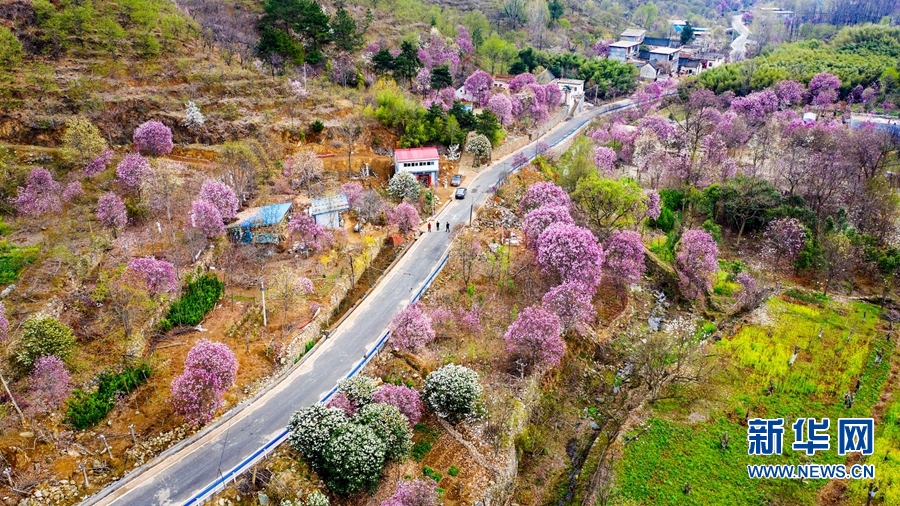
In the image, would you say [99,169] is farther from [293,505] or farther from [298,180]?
[293,505]

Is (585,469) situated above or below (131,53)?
below

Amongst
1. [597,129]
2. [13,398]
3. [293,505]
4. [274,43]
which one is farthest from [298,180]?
[597,129]

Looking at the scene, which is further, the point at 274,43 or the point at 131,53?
the point at 274,43

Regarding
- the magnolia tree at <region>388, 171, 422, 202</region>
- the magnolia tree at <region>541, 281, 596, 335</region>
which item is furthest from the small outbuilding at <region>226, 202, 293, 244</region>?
the magnolia tree at <region>541, 281, 596, 335</region>

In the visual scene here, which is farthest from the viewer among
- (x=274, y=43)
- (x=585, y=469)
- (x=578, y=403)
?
(x=274, y=43)

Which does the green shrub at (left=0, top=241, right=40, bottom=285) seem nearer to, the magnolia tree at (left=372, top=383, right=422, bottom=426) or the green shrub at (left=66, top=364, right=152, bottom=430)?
the green shrub at (left=66, top=364, right=152, bottom=430)

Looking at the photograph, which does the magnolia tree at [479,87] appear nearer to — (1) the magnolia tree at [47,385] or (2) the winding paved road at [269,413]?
(2) the winding paved road at [269,413]

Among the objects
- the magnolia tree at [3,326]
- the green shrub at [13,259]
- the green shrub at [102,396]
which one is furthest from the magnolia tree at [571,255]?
the green shrub at [13,259]

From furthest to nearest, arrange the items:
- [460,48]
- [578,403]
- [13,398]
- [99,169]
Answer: [460,48], [99,169], [578,403], [13,398]
